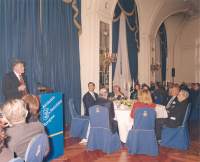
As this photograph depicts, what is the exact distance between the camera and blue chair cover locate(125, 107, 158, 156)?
3347 millimetres

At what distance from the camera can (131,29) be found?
27.7ft

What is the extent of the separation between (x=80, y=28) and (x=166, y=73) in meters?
9.65

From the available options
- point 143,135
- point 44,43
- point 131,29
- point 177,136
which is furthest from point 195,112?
point 44,43

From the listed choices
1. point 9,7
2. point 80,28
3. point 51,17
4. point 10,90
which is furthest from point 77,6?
point 10,90

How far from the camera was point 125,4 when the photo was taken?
25.4ft

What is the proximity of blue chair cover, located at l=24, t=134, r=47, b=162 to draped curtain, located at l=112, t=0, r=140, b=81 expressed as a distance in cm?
578

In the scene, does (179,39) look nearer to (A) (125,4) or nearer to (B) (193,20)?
(B) (193,20)

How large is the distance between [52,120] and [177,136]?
260 cm

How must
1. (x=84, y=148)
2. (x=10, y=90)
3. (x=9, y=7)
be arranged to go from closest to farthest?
(x=10, y=90) → (x=84, y=148) → (x=9, y=7)

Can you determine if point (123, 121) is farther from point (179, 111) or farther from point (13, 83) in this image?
point (13, 83)

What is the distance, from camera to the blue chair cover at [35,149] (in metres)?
1.52

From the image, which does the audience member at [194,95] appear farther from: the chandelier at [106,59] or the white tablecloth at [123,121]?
the white tablecloth at [123,121]

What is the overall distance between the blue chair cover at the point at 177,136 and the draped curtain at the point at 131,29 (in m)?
4.01

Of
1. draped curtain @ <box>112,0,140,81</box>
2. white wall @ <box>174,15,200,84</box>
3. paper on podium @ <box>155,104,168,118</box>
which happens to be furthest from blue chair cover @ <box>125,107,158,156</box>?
white wall @ <box>174,15,200,84</box>
